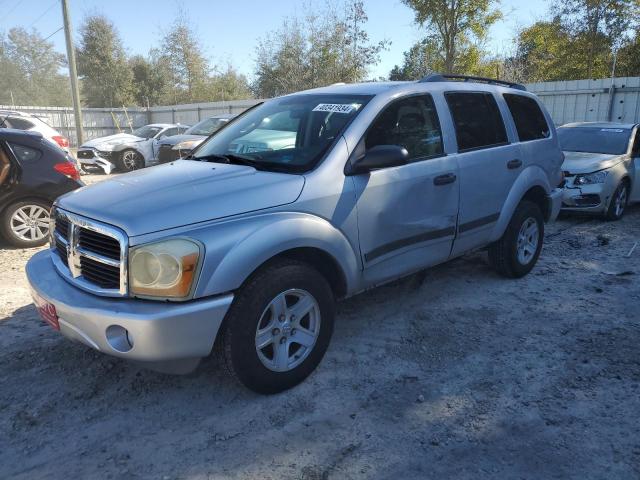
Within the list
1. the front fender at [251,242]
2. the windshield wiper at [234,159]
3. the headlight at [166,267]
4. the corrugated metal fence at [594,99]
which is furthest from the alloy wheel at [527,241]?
the corrugated metal fence at [594,99]

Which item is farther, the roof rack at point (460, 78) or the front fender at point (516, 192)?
the front fender at point (516, 192)

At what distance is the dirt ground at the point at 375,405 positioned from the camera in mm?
2531

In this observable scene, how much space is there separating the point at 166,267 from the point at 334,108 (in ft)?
5.73

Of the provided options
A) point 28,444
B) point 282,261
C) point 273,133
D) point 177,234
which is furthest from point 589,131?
point 28,444

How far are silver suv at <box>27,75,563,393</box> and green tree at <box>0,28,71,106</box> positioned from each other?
51.2 m

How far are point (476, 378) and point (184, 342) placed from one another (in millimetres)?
1865

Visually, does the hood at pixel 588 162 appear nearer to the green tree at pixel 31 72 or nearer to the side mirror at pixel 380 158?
the side mirror at pixel 380 158

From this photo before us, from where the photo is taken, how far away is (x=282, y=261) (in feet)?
9.75

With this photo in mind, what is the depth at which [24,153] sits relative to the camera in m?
6.13

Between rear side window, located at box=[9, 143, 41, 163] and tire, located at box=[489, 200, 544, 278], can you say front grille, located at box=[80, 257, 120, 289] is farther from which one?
rear side window, located at box=[9, 143, 41, 163]

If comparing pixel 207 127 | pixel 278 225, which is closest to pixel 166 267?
pixel 278 225

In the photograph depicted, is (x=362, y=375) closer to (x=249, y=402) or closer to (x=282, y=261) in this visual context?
(x=249, y=402)

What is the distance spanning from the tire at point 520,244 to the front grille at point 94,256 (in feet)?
11.4

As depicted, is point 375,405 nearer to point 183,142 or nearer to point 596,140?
point 596,140
